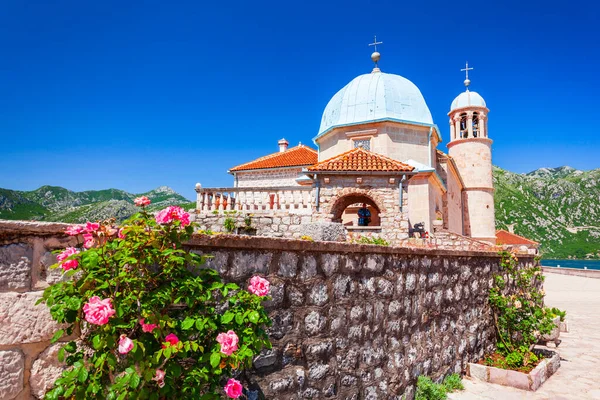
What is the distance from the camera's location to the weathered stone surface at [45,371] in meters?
2.01

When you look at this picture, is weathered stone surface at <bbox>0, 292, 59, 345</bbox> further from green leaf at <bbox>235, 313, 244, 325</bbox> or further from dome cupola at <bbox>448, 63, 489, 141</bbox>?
dome cupola at <bbox>448, 63, 489, 141</bbox>

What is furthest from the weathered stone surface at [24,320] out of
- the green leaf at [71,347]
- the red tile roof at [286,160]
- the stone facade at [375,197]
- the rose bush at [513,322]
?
the red tile roof at [286,160]

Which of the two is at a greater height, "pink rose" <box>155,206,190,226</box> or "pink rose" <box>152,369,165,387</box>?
"pink rose" <box>155,206,190,226</box>

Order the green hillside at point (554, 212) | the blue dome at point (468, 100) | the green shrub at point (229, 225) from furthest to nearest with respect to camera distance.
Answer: the green hillside at point (554, 212) → the blue dome at point (468, 100) → the green shrub at point (229, 225)

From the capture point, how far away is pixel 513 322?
22.4ft

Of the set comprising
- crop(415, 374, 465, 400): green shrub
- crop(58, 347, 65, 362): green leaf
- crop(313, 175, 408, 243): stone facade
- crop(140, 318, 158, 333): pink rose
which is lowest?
crop(415, 374, 465, 400): green shrub

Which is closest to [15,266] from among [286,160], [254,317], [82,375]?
[82,375]

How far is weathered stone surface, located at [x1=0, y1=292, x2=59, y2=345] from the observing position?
194 centimetres

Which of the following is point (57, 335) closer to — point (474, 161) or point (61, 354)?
point (61, 354)

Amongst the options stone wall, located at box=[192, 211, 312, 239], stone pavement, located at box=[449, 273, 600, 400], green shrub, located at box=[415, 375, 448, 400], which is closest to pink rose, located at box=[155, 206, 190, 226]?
green shrub, located at box=[415, 375, 448, 400]

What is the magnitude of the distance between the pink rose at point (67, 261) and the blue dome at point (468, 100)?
2924 cm

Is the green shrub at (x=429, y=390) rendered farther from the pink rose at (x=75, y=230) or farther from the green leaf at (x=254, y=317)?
the pink rose at (x=75, y=230)

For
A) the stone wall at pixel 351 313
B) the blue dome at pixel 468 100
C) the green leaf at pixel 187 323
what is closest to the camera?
the green leaf at pixel 187 323

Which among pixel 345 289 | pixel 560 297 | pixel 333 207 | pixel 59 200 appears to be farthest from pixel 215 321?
pixel 59 200
